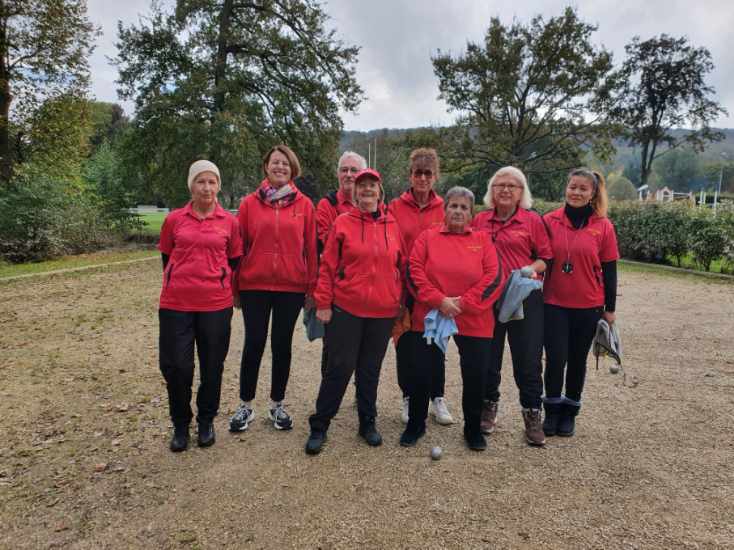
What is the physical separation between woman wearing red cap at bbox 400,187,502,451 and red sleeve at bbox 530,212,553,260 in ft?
1.30

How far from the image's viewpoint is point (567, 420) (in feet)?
12.2

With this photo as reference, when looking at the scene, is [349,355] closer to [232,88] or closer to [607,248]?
[607,248]

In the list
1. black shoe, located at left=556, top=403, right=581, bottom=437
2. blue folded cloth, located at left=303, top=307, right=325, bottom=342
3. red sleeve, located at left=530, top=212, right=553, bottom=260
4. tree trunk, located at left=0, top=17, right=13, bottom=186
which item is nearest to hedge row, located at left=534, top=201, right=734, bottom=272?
black shoe, located at left=556, top=403, right=581, bottom=437

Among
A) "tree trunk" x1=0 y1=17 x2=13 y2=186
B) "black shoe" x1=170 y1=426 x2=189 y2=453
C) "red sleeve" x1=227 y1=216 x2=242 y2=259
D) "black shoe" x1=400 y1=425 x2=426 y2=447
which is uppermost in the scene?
"tree trunk" x1=0 y1=17 x2=13 y2=186

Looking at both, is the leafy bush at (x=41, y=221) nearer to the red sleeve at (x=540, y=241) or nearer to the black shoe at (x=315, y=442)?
the black shoe at (x=315, y=442)

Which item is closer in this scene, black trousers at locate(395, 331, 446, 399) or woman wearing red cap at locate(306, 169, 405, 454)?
woman wearing red cap at locate(306, 169, 405, 454)

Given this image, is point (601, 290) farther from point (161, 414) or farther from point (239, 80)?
point (239, 80)

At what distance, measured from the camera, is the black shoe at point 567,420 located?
365 cm

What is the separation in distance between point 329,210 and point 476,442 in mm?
2090

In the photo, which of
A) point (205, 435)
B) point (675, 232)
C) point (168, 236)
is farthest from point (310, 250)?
point (675, 232)

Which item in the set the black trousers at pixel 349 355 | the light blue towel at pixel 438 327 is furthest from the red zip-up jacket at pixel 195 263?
the light blue towel at pixel 438 327

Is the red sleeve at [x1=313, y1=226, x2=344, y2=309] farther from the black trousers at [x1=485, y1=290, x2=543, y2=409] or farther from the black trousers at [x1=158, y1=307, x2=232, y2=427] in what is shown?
the black trousers at [x1=485, y1=290, x2=543, y2=409]

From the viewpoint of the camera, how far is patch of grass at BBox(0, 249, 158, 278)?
39.3 feet

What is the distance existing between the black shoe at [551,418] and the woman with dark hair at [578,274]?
7cm
